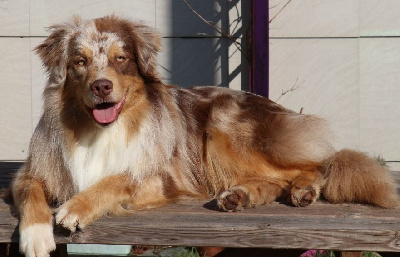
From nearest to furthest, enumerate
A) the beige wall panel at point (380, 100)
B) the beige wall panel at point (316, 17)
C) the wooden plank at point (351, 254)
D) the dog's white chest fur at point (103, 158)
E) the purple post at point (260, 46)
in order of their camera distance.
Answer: the wooden plank at point (351, 254) → the dog's white chest fur at point (103, 158) → the purple post at point (260, 46) → the beige wall panel at point (316, 17) → the beige wall panel at point (380, 100)

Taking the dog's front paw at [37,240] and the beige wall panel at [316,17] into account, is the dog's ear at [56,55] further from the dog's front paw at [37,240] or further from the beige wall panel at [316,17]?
the beige wall panel at [316,17]

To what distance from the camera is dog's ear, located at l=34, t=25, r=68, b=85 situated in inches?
175

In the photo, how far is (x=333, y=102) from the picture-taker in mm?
7012

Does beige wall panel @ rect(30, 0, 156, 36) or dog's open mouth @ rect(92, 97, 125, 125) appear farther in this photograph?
beige wall panel @ rect(30, 0, 156, 36)

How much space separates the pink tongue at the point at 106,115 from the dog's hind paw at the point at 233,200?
29.1 inches

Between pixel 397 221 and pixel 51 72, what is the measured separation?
6.82ft

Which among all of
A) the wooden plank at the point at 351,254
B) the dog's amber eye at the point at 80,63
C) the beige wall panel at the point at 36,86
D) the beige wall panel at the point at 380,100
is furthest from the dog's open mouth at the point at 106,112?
the beige wall panel at the point at 380,100

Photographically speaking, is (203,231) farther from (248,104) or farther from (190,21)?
(190,21)

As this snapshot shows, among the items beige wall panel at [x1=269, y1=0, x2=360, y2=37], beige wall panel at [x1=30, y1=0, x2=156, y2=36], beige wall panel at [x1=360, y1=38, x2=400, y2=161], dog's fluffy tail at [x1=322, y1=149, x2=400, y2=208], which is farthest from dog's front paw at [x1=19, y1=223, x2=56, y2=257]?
beige wall panel at [x1=360, y1=38, x2=400, y2=161]

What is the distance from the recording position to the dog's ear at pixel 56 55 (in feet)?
14.5

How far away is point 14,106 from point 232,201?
346cm

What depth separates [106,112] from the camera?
171 inches

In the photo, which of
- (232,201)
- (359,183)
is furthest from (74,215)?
(359,183)

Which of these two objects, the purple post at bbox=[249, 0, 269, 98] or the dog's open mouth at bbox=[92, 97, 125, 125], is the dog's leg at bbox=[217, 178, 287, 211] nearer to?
the dog's open mouth at bbox=[92, 97, 125, 125]
